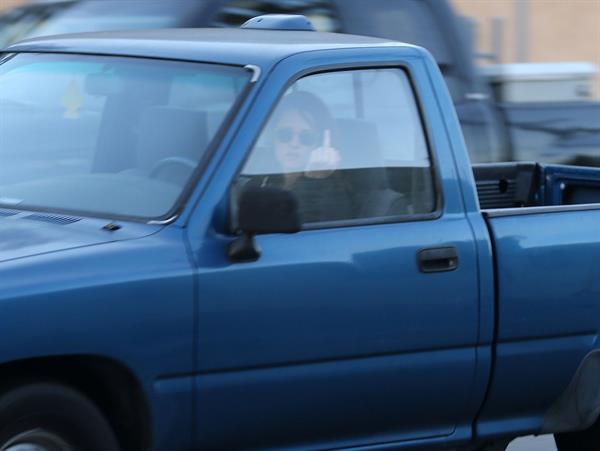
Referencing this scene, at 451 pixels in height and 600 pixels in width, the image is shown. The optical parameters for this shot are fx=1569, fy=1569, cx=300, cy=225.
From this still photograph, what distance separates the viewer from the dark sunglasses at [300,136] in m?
4.72

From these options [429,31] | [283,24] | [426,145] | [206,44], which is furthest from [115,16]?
[426,145]

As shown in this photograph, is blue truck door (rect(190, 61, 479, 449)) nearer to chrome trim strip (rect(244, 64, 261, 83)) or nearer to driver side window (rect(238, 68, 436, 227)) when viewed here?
driver side window (rect(238, 68, 436, 227))

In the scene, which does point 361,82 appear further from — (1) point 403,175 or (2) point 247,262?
(2) point 247,262

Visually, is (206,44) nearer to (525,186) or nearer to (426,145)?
(426,145)

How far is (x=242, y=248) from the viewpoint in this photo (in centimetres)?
442

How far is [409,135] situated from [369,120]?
0.14 meters

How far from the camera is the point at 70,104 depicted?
201 inches

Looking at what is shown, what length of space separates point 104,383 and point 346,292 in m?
0.77

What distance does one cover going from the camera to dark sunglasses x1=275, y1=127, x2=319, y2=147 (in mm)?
4719

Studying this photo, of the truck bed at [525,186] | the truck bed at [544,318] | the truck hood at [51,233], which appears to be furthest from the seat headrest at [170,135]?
the truck bed at [525,186]

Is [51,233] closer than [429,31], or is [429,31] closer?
[51,233]

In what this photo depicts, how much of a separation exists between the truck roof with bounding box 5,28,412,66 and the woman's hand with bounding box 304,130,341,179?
0.30 meters

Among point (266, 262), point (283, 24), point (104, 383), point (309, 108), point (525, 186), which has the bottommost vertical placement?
point (525, 186)

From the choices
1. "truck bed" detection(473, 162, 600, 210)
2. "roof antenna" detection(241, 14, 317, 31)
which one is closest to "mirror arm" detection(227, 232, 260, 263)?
"roof antenna" detection(241, 14, 317, 31)
